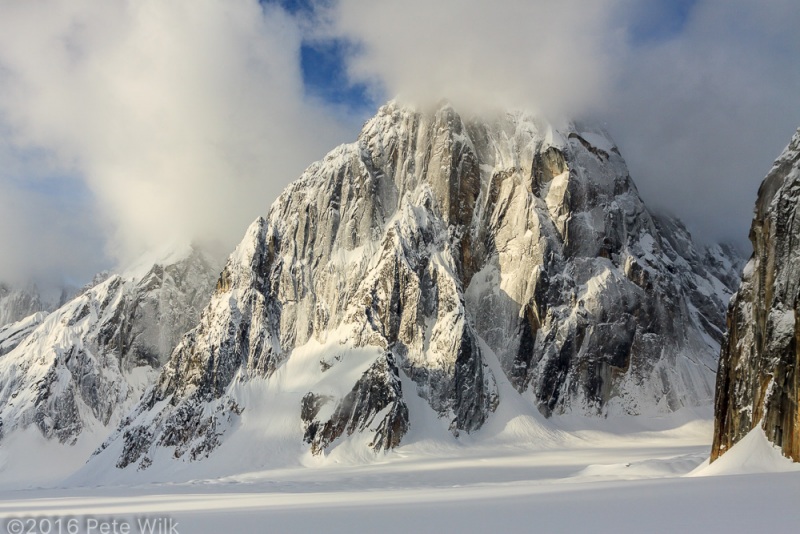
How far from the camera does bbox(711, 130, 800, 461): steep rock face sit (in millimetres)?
42125

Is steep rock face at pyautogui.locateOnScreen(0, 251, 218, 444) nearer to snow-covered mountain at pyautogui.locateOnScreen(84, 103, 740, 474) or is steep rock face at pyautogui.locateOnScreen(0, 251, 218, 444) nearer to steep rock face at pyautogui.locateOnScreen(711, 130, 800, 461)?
snow-covered mountain at pyautogui.locateOnScreen(84, 103, 740, 474)

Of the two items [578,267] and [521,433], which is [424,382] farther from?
[578,267]

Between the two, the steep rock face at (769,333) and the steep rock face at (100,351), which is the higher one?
the steep rock face at (100,351)

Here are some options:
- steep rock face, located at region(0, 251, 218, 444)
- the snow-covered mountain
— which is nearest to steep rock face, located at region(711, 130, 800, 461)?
the snow-covered mountain

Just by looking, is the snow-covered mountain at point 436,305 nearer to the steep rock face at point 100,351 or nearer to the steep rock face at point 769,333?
the steep rock face at point 100,351

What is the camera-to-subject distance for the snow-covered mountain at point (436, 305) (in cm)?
11525

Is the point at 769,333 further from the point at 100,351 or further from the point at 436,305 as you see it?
the point at 100,351

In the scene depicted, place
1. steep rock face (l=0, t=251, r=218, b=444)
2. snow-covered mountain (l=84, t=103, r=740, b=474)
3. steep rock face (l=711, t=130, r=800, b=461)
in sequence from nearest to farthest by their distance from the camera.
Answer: steep rock face (l=711, t=130, r=800, b=461) < snow-covered mountain (l=84, t=103, r=740, b=474) < steep rock face (l=0, t=251, r=218, b=444)

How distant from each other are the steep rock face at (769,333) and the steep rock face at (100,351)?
153 metres

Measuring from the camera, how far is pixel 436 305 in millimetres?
120438

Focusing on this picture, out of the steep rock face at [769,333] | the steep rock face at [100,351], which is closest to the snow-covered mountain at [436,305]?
the steep rock face at [100,351]

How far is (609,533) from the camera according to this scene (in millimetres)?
17562

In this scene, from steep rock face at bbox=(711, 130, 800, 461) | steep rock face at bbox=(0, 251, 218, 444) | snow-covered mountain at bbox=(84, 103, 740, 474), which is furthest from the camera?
steep rock face at bbox=(0, 251, 218, 444)

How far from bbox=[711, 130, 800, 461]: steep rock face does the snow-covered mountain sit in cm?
6453
